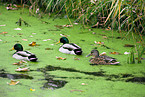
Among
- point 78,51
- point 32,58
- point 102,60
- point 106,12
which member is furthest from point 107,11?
point 32,58

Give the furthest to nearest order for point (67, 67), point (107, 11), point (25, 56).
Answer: point (107, 11)
point (25, 56)
point (67, 67)

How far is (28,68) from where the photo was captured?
3875 millimetres

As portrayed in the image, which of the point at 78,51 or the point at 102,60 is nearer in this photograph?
the point at 102,60

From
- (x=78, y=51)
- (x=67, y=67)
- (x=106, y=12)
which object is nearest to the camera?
(x=67, y=67)

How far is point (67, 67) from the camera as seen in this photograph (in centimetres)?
407

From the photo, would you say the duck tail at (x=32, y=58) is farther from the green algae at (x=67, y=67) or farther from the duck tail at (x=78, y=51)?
the duck tail at (x=78, y=51)

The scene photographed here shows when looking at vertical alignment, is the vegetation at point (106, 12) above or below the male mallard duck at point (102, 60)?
above

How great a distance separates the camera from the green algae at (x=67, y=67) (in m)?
3.02

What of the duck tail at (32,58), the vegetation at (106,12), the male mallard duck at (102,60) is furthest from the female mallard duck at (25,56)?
the male mallard duck at (102,60)

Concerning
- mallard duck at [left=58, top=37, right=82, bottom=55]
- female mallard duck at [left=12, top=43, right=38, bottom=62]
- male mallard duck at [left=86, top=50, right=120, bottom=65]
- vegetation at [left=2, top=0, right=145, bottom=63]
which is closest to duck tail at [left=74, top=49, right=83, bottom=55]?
mallard duck at [left=58, top=37, right=82, bottom=55]

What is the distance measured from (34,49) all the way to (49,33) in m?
1.11

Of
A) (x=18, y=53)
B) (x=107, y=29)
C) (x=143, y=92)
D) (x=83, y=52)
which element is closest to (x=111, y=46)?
(x=83, y=52)

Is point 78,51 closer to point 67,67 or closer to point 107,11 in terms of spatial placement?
point 67,67

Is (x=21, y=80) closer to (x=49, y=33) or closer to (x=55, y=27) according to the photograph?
(x=49, y=33)
